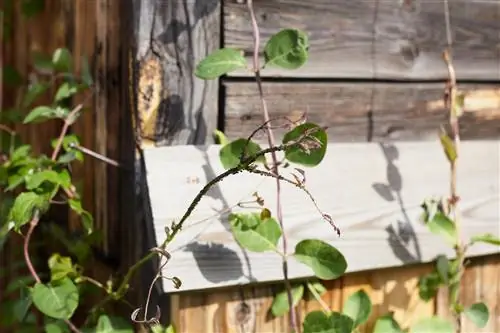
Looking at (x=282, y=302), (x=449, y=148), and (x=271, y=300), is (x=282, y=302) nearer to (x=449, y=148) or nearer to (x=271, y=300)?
(x=271, y=300)

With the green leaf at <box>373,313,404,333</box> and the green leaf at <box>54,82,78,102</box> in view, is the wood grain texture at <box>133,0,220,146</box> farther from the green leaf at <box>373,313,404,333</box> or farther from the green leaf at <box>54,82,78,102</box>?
the green leaf at <box>373,313,404,333</box>

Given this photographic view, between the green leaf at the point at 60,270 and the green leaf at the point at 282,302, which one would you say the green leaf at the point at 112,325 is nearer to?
the green leaf at the point at 60,270

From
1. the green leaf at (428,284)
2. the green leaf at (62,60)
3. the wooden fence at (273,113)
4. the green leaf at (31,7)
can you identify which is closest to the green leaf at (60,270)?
the wooden fence at (273,113)

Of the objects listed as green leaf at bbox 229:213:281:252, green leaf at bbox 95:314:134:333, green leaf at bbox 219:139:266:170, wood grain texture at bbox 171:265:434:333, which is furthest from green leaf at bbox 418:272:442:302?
green leaf at bbox 95:314:134:333

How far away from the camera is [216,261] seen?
4.90 ft

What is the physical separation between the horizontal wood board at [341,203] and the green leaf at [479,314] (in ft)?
0.45

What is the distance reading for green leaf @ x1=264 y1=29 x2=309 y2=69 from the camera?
1.51 m

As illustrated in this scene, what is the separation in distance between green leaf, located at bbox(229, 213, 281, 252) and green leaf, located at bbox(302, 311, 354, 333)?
0.51 feet

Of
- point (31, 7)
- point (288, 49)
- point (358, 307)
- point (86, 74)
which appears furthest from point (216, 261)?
point (31, 7)

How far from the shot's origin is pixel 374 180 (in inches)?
68.3

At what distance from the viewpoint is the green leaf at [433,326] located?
64.6 inches

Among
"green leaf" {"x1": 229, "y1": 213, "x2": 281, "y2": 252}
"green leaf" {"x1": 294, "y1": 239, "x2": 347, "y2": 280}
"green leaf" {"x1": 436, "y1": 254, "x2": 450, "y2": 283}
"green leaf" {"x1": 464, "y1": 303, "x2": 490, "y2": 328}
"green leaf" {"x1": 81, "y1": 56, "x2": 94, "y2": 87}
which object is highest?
"green leaf" {"x1": 81, "y1": 56, "x2": 94, "y2": 87}

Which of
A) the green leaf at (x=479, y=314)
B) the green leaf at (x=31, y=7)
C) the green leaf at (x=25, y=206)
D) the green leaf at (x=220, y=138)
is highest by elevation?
the green leaf at (x=31, y=7)

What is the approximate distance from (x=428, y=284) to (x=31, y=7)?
4.14 ft
